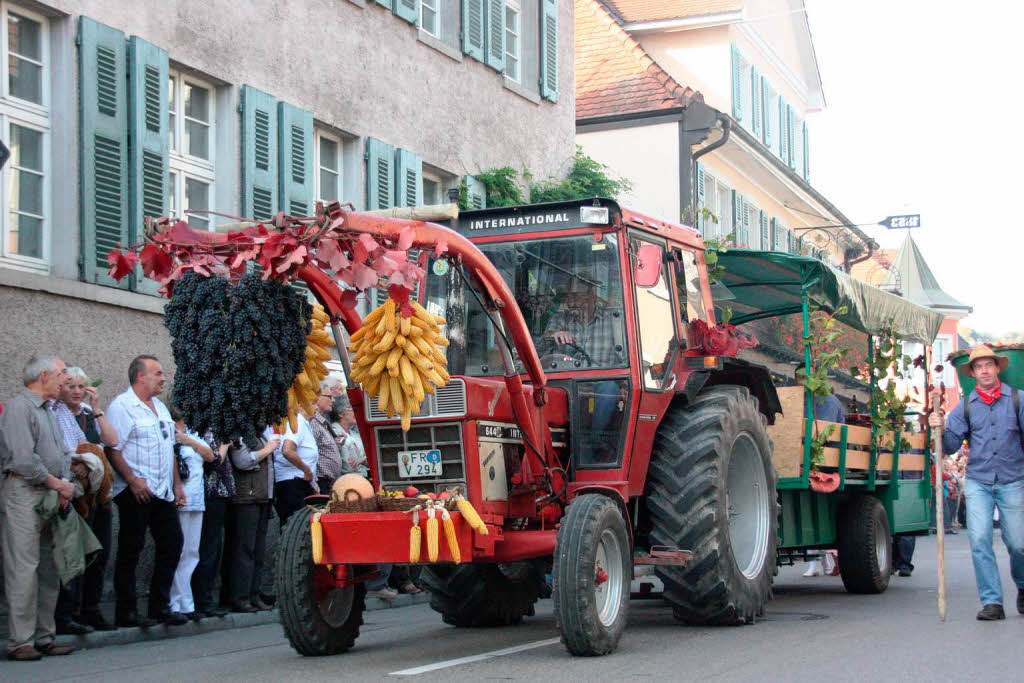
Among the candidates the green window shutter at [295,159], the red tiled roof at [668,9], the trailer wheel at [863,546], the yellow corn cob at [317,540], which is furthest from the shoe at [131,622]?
the red tiled roof at [668,9]

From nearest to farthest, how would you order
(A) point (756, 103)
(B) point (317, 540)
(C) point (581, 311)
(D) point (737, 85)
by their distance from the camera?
(B) point (317, 540), (C) point (581, 311), (D) point (737, 85), (A) point (756, 103)

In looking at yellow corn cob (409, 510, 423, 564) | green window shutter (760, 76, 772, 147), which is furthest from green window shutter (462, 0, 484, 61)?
green window shutter (760, 76, 772, 147)

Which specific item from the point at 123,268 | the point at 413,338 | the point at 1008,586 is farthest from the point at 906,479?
the point at 123,268

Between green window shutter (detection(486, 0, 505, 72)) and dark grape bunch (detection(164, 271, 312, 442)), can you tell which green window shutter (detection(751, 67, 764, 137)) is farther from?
dark grape bunch (detection(164, 271, 312, 442))

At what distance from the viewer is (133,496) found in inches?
416

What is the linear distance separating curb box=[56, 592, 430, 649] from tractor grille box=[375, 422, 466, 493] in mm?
2741

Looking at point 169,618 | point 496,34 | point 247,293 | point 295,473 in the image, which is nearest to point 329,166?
point 496,34

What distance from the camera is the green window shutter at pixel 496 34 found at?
1972 cm

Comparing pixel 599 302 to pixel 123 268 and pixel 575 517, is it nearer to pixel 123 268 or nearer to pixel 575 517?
pixel 575 517

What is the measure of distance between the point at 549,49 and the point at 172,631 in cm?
1291

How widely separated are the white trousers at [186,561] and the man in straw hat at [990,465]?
5529 mm

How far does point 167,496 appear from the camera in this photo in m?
10.7

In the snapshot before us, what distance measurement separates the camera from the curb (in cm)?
991

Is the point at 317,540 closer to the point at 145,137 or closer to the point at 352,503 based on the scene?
the point at 352,503
